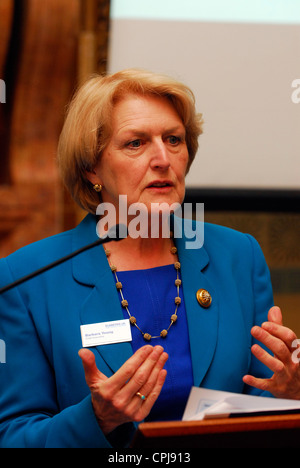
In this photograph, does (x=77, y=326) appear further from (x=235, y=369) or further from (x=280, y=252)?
(x=280, y=252)

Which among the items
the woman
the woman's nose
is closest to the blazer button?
the woman

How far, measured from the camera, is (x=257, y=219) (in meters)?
2.72

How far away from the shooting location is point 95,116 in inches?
70.0

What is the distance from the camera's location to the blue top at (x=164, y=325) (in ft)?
5.29

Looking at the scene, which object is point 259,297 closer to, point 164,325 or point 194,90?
point 164,325

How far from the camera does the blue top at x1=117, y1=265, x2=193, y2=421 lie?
63.5 inches

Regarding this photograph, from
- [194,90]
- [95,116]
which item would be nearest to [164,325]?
[95,116]

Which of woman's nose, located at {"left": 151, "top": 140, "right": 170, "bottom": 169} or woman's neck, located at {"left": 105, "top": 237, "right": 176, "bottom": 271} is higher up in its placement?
woman's nose, located at {"left": 151, "top": 140, "right": 170, "bottom": 169}

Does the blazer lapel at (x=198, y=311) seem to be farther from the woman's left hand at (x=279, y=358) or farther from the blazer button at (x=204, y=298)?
the woman's left hand at (x=279, y=358)

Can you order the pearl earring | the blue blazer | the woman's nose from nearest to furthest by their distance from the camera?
the blue blazer
the woman's nose
the pearl earring

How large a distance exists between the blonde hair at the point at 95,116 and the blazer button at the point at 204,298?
0.42m

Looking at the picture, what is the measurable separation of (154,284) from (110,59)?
1168 mm

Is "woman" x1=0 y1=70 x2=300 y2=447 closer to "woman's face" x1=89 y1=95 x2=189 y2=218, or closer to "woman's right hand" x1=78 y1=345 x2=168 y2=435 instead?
"woman's face" x1=89 y1=95 x2=189 y2=218
